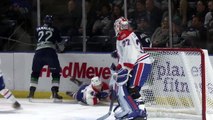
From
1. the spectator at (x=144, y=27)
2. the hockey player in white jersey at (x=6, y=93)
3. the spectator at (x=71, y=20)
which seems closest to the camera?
the hockey player in white jersey at (x=6, y=93)

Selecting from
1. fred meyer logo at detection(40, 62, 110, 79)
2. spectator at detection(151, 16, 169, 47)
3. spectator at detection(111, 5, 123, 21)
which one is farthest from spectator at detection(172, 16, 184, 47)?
fred meyer logo at detection(40, 62, 110, 79)

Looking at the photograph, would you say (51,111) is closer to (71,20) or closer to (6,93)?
(6,93)

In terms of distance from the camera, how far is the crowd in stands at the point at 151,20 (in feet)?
37.5

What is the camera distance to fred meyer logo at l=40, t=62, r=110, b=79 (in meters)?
11.9

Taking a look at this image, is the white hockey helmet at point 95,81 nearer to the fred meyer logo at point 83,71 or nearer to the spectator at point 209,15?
the fred meyer logo at point 83,71

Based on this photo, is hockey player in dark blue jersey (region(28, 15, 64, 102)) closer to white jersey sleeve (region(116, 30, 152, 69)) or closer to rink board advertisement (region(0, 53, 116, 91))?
rink board advertisement (region(0, 53, 116, 91))

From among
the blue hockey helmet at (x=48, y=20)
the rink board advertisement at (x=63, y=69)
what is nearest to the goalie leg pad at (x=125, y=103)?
the rink board advertisement at (x=63, y=69)

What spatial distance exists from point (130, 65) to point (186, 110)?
1.29 metres

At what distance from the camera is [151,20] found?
470 inches

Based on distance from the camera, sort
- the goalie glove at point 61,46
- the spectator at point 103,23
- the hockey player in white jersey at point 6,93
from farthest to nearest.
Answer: the spectator at point 103,23 < the goalie glove at point 61,46 < the hockey player in white jersey at point 6,93

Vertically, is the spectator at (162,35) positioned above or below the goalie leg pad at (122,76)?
above

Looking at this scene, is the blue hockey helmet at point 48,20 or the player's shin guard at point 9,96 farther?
the blue hockey helmet at point 48,20

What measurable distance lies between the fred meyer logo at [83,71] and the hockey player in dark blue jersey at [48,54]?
1.16ft

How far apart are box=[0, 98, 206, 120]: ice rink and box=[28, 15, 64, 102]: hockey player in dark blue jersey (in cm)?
30
